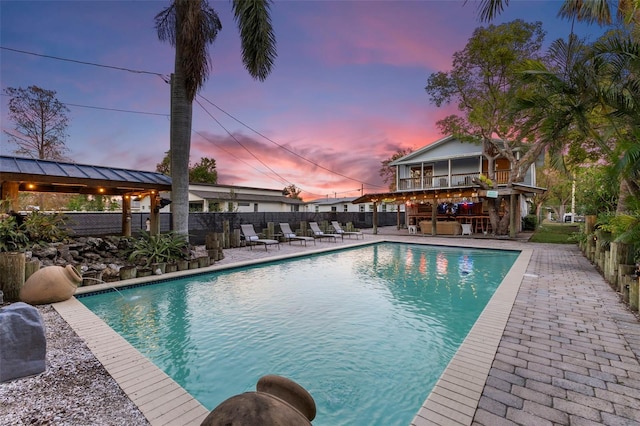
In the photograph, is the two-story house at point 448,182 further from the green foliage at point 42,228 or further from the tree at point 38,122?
the tree at point 38,122

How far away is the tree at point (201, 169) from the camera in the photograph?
37.6 meters

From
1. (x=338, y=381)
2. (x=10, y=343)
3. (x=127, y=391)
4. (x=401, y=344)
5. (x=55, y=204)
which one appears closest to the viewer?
(x=127, y=391)

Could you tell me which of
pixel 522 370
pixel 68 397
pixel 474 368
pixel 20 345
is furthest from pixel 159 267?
pixel 522 370

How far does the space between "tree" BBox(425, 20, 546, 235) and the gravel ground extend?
1738cm

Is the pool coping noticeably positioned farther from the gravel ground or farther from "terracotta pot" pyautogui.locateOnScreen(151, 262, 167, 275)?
"terracotta pot" pyautogui.locateOnScreen(151, 262, 167, 275)

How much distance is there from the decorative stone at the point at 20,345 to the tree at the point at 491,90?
58.0ft

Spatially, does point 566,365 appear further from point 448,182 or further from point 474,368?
point 448,182

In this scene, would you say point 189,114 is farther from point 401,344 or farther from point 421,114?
point 421,114

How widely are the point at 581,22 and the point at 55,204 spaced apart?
29079mm

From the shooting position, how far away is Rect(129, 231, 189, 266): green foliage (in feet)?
27.0

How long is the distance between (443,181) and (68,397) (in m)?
23.4

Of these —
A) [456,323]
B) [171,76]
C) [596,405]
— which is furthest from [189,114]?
[596,405]

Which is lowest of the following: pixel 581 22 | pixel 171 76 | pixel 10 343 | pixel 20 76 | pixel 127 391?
pixel 127 391

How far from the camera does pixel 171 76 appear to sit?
905cm
